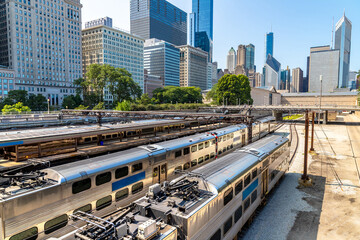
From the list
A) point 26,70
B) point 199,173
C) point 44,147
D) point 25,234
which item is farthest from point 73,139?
point 26,70

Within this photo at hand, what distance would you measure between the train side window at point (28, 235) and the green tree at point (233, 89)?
9111 cm

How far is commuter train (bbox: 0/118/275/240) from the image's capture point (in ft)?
27.4

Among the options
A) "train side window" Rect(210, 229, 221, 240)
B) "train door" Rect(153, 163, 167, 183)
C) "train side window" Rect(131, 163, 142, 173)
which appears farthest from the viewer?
"train door" Rect(153, 163, 167, 183)

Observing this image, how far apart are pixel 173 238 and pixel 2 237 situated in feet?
19.2

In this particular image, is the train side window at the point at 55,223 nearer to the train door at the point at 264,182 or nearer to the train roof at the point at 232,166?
the train roof at the point at 232,166

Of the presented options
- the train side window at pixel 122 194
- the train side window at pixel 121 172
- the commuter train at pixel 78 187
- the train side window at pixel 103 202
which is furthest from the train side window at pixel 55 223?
the train side window at pixel 121 172

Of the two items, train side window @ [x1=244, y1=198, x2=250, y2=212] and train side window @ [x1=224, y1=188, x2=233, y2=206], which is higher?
train side window @ [x1=224, y1=188, x2=233, y2=206]

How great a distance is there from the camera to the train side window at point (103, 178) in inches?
438

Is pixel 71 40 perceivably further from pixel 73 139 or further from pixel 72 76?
pixel 73 139

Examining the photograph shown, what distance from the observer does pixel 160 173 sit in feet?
49.4

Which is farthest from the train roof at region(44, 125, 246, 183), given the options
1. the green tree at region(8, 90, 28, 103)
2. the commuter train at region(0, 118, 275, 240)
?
the green tree at region(8, 90, 28, 103)

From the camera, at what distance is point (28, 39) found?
403 ft

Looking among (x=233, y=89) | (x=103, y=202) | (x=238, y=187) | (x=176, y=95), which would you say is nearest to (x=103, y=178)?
(x=103, y=202)

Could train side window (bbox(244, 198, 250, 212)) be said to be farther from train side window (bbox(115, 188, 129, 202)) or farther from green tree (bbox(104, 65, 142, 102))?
green tree (bbox(104, 65, 142, 102))
